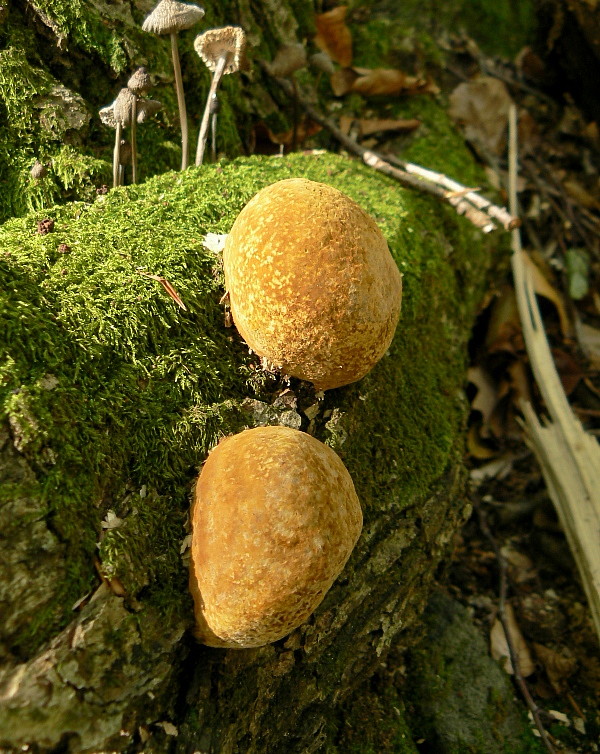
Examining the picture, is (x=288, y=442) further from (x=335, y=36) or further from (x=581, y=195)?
(x=581, y=195)

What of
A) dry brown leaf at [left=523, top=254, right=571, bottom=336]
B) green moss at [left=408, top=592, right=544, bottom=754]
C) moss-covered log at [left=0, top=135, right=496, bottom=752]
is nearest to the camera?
moss-covered log at [left=0, top=135, right=496, bottom=752]

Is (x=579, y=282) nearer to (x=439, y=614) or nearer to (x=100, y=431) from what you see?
(x=439, y=614)

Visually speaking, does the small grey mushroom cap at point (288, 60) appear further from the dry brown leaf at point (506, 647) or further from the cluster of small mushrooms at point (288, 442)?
the dry brown leaf at point (506, 647)

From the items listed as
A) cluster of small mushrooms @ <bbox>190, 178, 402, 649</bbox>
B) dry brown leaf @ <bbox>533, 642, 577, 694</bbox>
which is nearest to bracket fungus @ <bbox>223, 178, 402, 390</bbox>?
cluster of small mushrooms @ <bbox>190, 178, 402, 649</bbox>

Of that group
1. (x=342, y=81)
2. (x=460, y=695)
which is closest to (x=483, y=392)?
(x=460, y=695)

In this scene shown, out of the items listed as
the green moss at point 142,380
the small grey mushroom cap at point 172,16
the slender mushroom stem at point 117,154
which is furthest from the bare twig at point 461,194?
the slender mushroom stem at point 117,154

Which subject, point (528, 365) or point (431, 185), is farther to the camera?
point (528, 365)

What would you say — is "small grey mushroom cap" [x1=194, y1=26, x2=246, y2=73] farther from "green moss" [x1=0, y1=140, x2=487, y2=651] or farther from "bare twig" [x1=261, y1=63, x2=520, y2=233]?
"bare twig" [x1=261, y1=63, x2=520, y2=233]
